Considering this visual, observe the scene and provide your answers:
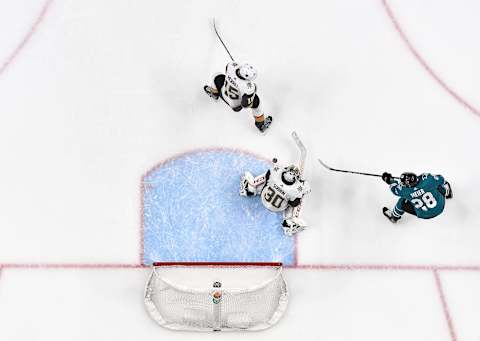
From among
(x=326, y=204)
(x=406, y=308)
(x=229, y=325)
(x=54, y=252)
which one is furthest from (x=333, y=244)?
(x=54, y=252)

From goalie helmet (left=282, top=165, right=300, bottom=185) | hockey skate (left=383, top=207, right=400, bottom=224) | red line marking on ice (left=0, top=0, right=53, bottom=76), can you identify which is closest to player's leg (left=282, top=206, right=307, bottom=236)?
goalie helmet (left=282, top=165, right=300, bottom=185)

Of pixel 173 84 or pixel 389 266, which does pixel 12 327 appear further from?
pixel 389 266

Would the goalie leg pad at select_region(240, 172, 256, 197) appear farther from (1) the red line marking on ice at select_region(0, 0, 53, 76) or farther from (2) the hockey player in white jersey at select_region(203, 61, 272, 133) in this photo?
(1) the red line marking on ice at select_region(0, 0, 53, 76)

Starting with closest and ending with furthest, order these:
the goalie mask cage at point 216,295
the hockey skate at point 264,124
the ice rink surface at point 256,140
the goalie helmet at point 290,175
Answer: the goalie helmet at point 290,175 < the goalie mask cage at point 216,295 < the ice rink surface at point 256,140 < the hockey skate at point 264,124

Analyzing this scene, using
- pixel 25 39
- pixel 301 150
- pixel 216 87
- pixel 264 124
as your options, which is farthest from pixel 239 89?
pixel 25 39

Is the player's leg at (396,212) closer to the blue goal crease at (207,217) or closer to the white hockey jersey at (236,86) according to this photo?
the blue goal crease at (207,217)

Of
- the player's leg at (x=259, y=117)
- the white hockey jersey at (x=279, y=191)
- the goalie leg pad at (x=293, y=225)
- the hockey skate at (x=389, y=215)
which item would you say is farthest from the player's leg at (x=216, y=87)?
the hockey skate at (x=389, y=215)
